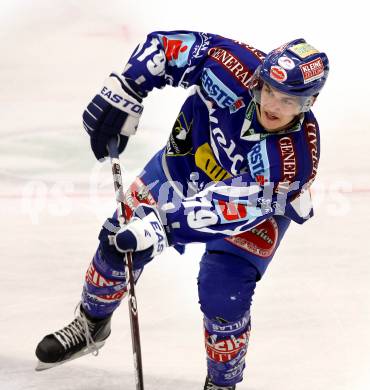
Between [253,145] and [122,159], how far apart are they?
2700 millimetres

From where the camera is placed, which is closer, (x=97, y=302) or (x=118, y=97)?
(x=118, y=97)

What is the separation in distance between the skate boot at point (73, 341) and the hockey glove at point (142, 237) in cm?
67

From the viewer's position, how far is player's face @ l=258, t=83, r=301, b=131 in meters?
3.09

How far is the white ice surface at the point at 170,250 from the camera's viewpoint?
13.1 ft

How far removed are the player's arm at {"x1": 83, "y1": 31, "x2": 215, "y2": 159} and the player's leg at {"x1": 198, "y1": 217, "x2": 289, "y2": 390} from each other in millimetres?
603

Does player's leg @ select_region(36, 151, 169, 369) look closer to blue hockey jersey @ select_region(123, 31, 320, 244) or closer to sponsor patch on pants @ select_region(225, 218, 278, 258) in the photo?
blue hockey jersey @ select_region(123, 31, 320, 244)

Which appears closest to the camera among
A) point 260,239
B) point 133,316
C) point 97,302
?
point 133,316

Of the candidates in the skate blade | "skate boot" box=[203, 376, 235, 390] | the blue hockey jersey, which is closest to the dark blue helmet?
the blue hockey jersey

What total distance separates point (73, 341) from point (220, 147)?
1.00 m

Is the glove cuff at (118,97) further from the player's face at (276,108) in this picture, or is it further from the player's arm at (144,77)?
the player's face at (276,108)

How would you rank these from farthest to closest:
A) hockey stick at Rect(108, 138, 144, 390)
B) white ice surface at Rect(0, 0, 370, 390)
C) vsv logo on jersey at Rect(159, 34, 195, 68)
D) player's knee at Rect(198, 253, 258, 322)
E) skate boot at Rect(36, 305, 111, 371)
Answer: white ice surface at Rect(0, 0, 370, 390)
skate boot at Rect(36, 305, 111, 371)
vsv logo on jersey at Rect(159, 34, 195, 68)
player's knee at Rect(198, 253, 258, 322)
hockey stick at Rect(108, 138, 144, 390)

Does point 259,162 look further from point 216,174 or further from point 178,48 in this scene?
point 178,48

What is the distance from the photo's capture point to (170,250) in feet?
16.6

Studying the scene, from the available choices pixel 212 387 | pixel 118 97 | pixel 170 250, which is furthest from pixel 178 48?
pixel 170 250
